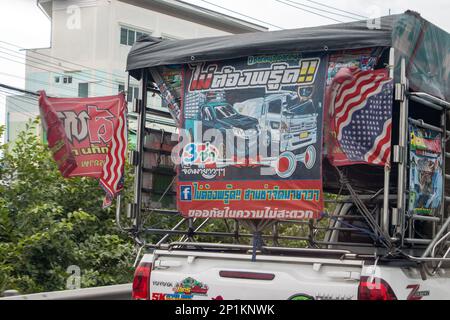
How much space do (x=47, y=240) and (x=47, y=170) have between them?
1182mm

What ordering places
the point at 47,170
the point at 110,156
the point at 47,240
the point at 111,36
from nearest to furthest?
the point at 110,156 → the point at 47,240 → the point at 47,170 → the point at 111,36

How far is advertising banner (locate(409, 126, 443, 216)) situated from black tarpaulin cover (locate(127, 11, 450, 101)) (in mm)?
381

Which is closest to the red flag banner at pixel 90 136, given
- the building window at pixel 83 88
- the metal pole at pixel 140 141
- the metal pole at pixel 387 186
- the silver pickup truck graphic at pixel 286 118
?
the metal pole at pixel 140 141

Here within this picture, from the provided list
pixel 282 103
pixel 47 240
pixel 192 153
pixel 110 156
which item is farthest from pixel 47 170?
pixel 282 103

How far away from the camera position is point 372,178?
7277 millimetres

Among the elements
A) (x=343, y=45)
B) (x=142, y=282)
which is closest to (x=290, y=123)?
(x=343, y=45)

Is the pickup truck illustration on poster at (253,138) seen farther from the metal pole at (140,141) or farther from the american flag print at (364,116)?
the metal pole at (140,141)

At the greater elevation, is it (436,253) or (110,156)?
(110,156)

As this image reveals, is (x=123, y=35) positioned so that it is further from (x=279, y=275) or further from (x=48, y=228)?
(x=279, y=275)

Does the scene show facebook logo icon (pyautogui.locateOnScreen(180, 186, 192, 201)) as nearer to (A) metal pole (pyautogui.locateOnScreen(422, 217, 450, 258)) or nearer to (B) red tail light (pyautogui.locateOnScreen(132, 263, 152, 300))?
(B) red tail light (pyautogui.locateOnScreen(132, 263, 152, 300))

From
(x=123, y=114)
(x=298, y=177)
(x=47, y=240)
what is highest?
(x=123, y=114)

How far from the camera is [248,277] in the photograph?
215 inches

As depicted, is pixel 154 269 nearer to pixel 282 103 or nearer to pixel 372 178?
pixel 282 103

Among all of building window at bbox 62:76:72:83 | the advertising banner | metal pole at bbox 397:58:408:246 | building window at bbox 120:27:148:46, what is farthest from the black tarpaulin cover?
building window at bbox 62:76:72:83
